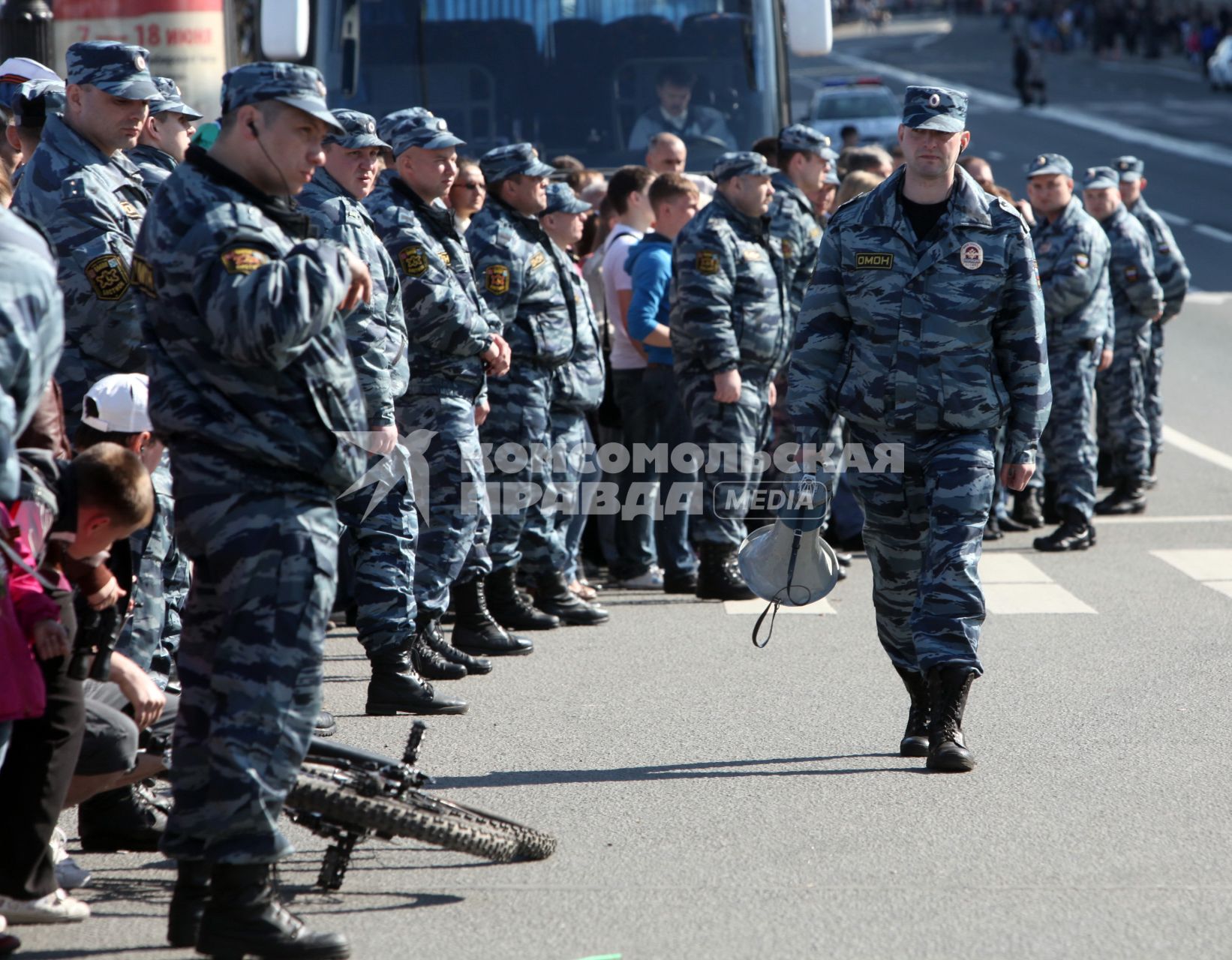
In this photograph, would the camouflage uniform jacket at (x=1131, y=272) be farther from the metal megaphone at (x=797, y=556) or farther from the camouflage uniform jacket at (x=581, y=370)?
the metal megaphone at (x=797, y=556)

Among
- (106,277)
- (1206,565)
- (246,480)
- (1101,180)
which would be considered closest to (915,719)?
(246,480)

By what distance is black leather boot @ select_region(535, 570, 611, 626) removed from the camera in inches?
332

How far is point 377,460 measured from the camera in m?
6.32

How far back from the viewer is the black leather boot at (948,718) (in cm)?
571

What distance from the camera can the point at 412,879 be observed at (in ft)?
15.5

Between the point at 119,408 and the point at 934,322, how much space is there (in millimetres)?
2578

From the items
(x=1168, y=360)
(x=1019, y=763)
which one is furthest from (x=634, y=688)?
(x=1168, y=360)

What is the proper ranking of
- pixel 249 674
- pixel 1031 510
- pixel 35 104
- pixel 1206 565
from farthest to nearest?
pixel 1031 510 < pixel 1206 565 < pixel 35 104 < pixel 249 674

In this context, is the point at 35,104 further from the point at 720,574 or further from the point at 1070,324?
the point at 1070,324

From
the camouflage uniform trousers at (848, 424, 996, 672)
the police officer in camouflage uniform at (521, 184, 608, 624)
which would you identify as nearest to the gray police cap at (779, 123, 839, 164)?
the police officer in camouflage uniform at (521, 184, 608, 624)

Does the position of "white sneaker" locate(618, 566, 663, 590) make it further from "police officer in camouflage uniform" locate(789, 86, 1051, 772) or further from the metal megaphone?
"police officer in camouflage uniform" locate(789, 86, 1051, 772)

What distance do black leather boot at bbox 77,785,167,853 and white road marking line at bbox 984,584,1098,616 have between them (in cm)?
452

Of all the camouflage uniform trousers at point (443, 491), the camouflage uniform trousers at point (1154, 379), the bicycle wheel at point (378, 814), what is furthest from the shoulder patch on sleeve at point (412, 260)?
the camouflage uniform trousers at point (1154, 379)

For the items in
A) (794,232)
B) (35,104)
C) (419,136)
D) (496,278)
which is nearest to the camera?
(35,104)
